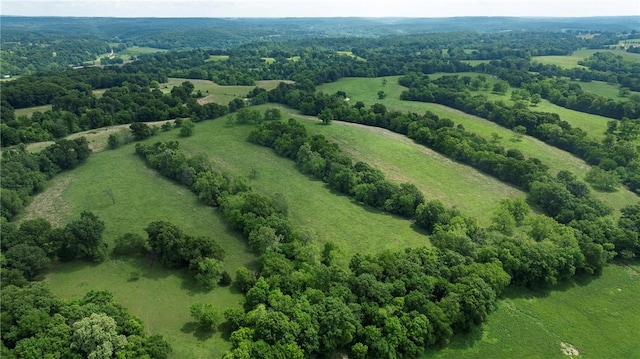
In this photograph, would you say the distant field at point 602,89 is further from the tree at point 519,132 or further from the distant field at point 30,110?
the distant field at point 30,110

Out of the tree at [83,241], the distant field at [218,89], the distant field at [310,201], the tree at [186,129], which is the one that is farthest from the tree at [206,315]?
the distant field at [218,89]

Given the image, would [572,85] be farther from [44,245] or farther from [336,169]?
[44,245]

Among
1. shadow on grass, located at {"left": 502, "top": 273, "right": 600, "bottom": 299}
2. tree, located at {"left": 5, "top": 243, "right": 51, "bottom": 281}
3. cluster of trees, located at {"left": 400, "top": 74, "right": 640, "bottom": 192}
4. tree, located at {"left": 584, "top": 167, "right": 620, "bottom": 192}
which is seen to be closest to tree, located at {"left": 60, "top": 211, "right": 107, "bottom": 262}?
tree, located at {"left": 5, "top": 243, "right": 51, "bottom": 281}

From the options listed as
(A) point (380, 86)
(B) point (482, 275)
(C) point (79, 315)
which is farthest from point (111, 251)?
(A) point (380, 86)

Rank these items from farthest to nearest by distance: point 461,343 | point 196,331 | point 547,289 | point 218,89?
point 218,89 < point 547,289 < point 461,343 < point 196,331

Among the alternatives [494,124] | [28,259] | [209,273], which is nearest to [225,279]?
[209,273]

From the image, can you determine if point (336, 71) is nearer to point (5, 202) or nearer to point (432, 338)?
point (5, 202)
